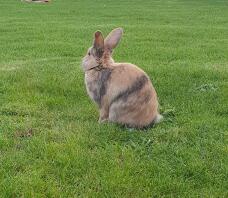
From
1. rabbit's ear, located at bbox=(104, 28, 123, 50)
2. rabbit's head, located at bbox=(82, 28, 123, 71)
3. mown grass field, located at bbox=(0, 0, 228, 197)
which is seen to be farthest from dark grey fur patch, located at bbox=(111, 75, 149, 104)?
rabbit's ear, located at bbox=(104, 28, 123, 50)

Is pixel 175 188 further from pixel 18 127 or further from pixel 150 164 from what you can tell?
pixel 18 127

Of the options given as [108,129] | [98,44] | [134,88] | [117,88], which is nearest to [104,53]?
[98,44]

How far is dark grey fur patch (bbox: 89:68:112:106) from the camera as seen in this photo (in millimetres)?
6535

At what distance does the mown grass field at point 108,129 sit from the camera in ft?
16.9


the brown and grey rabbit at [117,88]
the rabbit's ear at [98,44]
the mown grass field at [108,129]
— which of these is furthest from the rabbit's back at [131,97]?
the rabbit's ear at [98,44]

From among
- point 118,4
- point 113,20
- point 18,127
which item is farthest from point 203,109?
point 118,4

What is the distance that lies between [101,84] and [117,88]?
0.96 feet

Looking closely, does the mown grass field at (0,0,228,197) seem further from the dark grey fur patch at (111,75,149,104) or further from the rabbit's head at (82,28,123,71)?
the rabbit's head at (82,28,123,71)

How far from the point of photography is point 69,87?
860 centimetres

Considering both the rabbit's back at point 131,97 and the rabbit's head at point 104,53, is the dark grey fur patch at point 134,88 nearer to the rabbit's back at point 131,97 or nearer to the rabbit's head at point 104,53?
the rabbit's back at point 131,97

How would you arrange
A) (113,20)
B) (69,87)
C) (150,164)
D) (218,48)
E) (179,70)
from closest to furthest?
(150,164) < (69,87) < (179,70) < (218,48) < (113,20)

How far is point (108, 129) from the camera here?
6398mm

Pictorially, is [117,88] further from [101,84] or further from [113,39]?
[113,39]

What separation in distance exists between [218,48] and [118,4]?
48.4 feet
